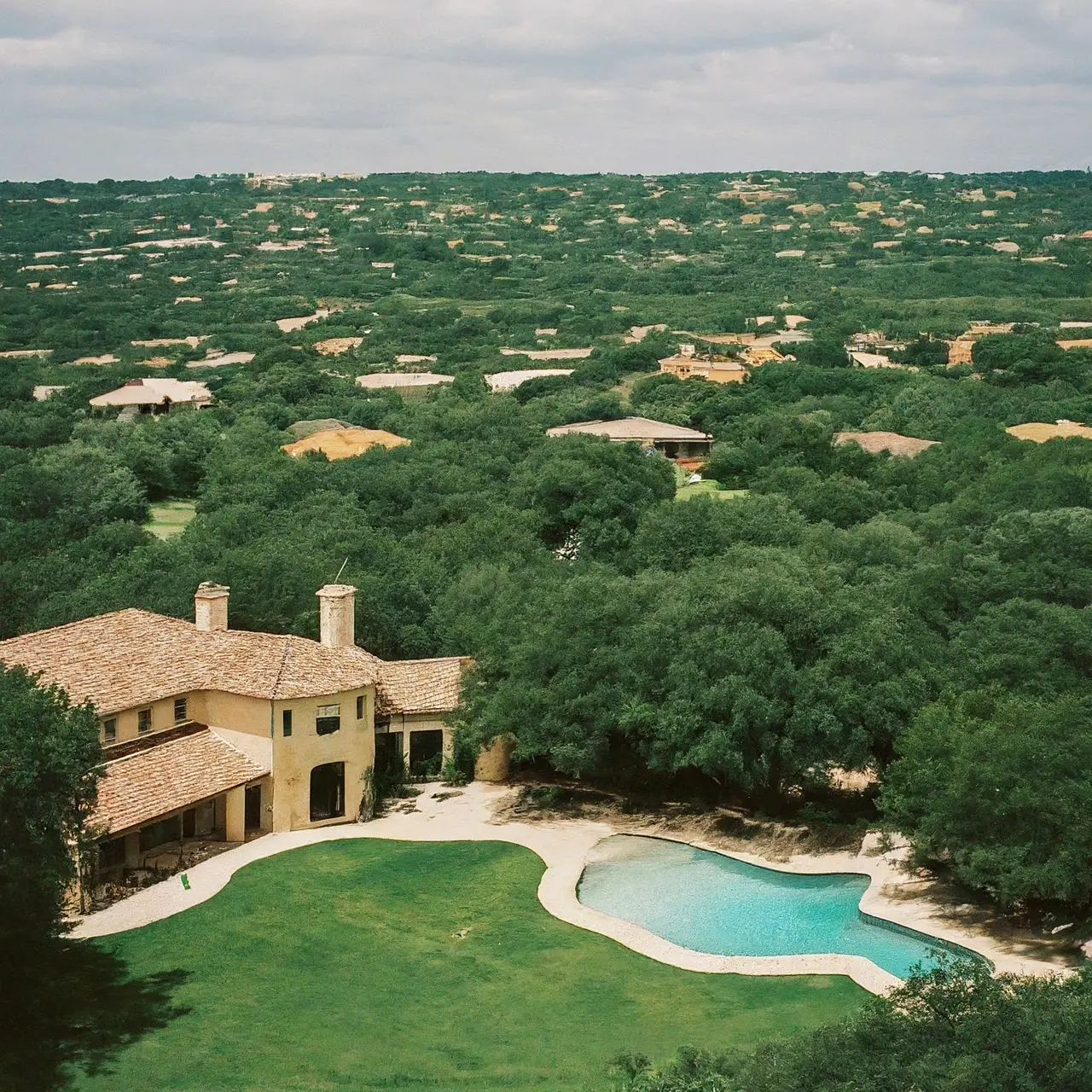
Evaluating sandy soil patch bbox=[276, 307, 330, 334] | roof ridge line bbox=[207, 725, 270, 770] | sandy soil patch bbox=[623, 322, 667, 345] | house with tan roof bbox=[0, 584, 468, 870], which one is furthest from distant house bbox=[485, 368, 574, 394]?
roof ridge line bbox=[207, 725, 270, 770]

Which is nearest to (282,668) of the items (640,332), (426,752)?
(426,752)

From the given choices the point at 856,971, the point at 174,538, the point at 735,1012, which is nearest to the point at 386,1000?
the point at 735,1012

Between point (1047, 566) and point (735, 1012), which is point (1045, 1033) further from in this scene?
point (1047, 566)

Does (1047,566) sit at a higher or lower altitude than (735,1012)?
higher

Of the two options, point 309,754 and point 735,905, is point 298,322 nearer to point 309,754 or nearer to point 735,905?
Answer: point 309,754

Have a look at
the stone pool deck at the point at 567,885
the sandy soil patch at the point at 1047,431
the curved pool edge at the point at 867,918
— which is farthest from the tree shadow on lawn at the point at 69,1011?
the sandy soil patch at the point at 1047,431
